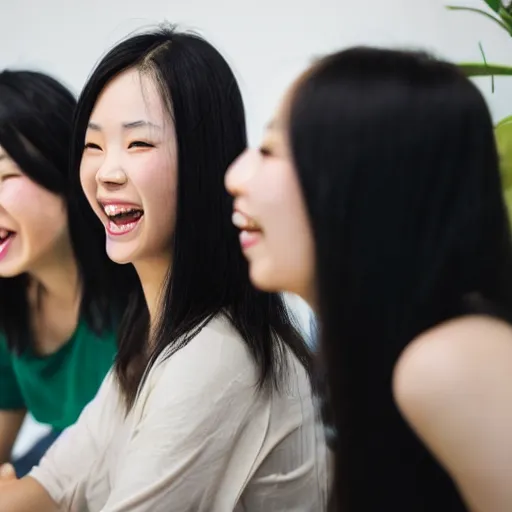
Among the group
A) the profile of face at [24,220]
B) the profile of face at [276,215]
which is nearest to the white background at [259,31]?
the profile of face at [24,220]

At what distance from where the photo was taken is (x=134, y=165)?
0.95 meters

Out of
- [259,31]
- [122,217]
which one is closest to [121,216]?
[122,217]

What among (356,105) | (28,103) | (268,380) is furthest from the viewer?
(28,103)

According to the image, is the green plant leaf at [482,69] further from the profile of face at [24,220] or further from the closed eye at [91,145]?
the profile of face at [24,220]

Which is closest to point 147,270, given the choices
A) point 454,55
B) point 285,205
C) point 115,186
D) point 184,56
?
point 115,186

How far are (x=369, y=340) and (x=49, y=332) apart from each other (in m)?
0.85

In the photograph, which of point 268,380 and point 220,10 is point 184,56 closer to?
point 268,380

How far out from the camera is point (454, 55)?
150cm

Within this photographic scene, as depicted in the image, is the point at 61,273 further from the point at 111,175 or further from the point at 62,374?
the point at 111,175

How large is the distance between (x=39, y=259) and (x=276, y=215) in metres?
0.69

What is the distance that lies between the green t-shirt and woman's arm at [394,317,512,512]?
78 centimetres

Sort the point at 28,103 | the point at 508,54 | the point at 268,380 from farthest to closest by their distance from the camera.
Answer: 1. the point at 508,54
2. the point at 28,103
3. the point at 268,380

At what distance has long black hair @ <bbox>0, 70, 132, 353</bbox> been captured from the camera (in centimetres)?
119

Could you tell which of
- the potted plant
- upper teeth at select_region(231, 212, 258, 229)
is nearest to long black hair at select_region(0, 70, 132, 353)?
upper teeth at select_region(231, 212, 258, 229)
